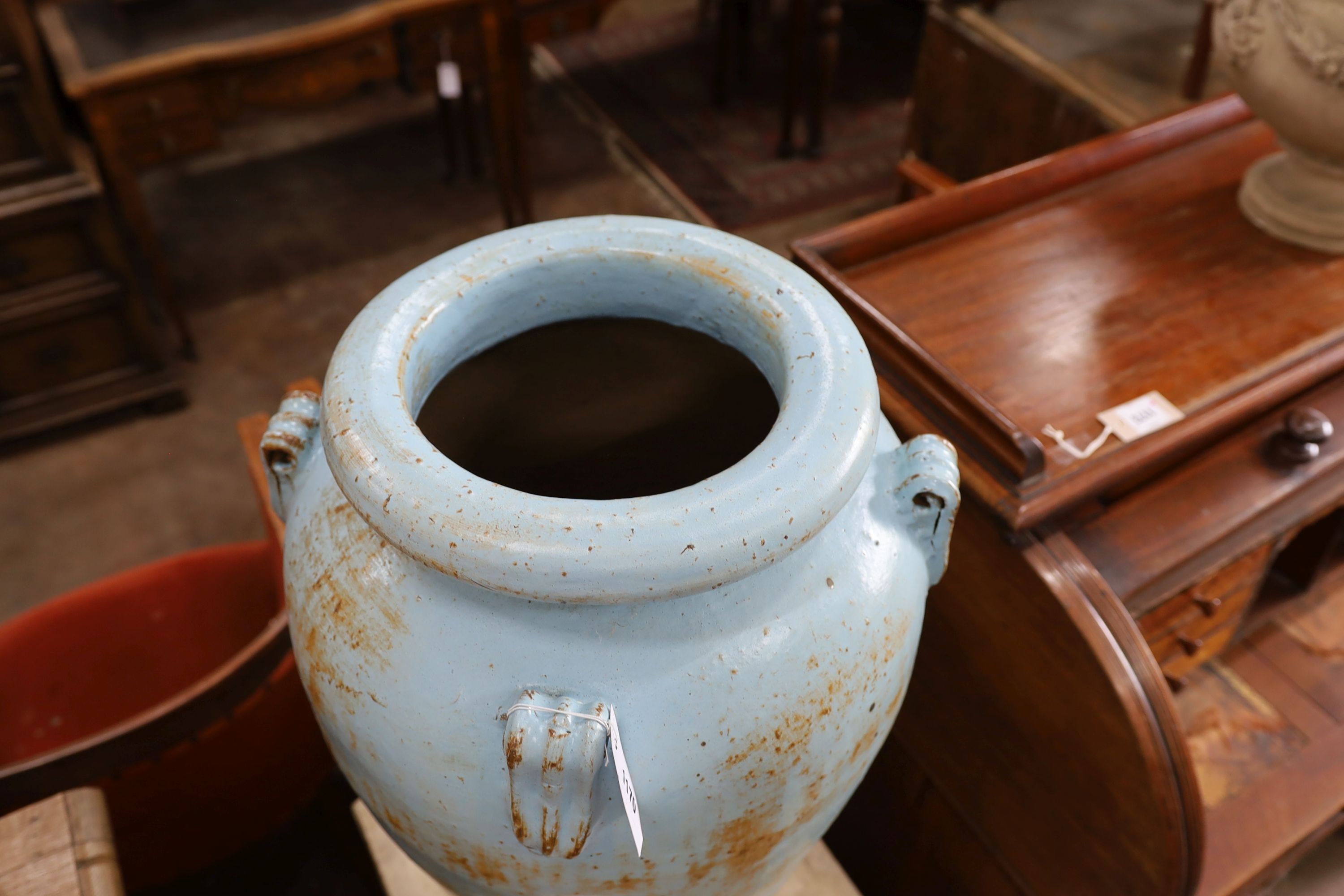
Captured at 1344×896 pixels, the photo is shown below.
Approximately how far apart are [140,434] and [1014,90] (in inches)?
96.2

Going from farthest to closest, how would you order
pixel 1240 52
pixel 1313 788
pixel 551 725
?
pixel 1313 788
pixel 1240 52
pixel 551 725

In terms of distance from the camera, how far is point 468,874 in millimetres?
993

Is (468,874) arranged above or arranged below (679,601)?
below

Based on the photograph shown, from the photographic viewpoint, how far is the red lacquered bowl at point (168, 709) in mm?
1406

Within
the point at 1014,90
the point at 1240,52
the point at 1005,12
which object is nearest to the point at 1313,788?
the point at 1240,52

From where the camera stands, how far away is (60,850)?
3.67 ft

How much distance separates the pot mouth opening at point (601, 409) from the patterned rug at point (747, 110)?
2406 millimetres

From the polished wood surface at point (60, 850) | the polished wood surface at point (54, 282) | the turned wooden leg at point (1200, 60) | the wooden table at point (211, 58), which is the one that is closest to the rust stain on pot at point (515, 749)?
the polished wood surface at point (60, 850)

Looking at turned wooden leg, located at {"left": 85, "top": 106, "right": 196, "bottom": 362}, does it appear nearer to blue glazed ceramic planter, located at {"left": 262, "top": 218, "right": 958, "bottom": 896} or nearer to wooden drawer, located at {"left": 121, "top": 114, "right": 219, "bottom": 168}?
wooden drawer, located at {"left": 121, "top": 114, "right": 219, "bottom": 168}

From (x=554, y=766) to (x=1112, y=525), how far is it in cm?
84

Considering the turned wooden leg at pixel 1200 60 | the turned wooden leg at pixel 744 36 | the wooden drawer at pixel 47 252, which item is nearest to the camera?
the wooden drawer at pixel 47 252

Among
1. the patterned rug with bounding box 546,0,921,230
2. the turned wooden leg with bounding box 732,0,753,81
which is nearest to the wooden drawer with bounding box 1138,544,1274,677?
the patterned rug with bounding box 546,0,921,230

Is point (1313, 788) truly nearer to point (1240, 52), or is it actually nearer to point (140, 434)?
point (1240, 52)

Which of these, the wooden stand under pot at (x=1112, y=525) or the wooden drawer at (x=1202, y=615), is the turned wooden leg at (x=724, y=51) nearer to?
the wooden stand under pot at (x=1112, y=525)
